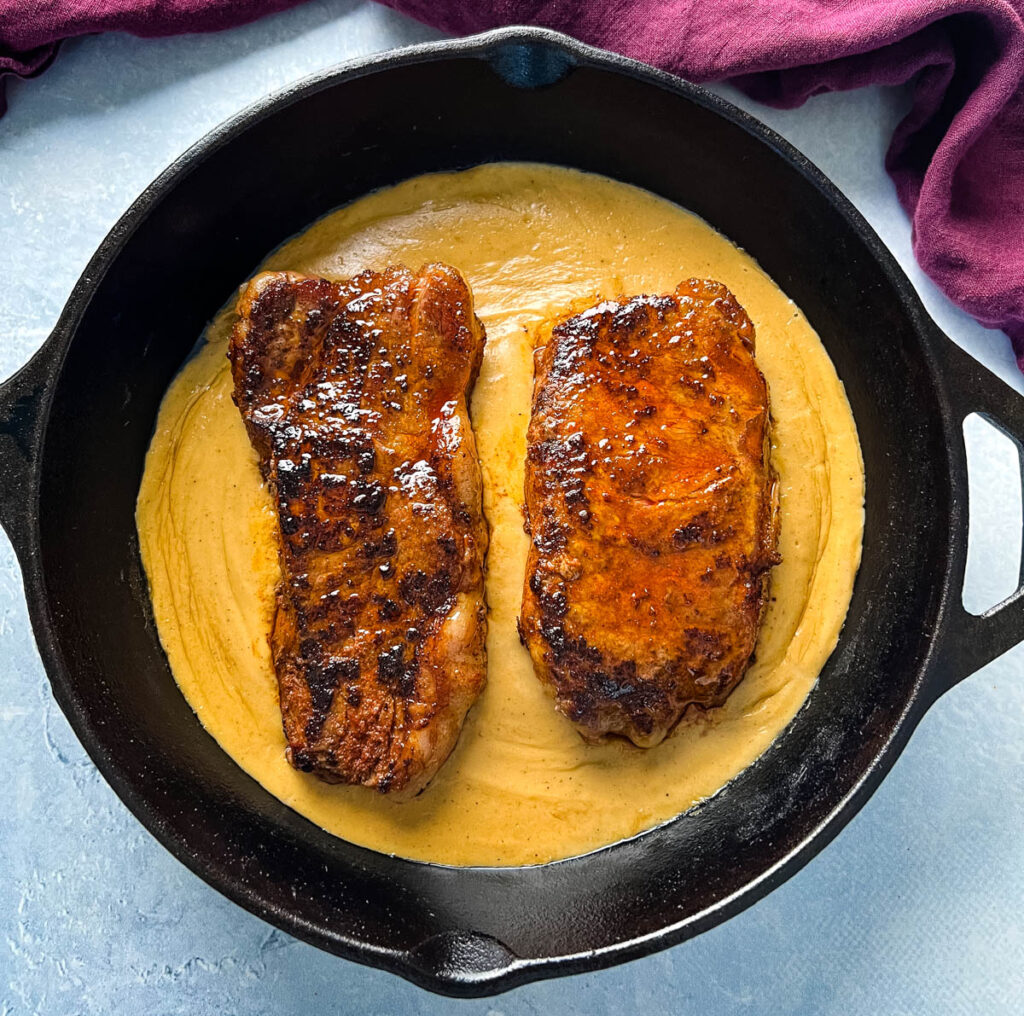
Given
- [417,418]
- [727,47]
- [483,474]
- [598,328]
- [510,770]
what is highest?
[727,47]

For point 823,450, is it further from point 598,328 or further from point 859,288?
point 598,328

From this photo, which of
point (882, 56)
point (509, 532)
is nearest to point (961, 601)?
point (509, 532)

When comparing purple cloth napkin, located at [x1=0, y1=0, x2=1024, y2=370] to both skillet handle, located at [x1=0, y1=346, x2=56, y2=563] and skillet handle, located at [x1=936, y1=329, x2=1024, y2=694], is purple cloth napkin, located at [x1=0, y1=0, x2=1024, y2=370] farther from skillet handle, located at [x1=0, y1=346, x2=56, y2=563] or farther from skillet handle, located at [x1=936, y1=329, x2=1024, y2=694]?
skillet handle, located at [x1=0, y1=346, x2=56, y2=563]

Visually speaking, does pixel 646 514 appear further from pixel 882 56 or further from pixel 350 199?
pixel 882 56


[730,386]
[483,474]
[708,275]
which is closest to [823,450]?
[730,386]

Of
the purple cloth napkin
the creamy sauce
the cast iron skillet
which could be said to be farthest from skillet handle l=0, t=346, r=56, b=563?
the purple cloth napkin

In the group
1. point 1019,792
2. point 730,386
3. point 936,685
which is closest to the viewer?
point 936,685

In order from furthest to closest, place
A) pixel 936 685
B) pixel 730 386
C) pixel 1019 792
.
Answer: pixel 1019 792 → pixel 730 386 → pixel 936 685
